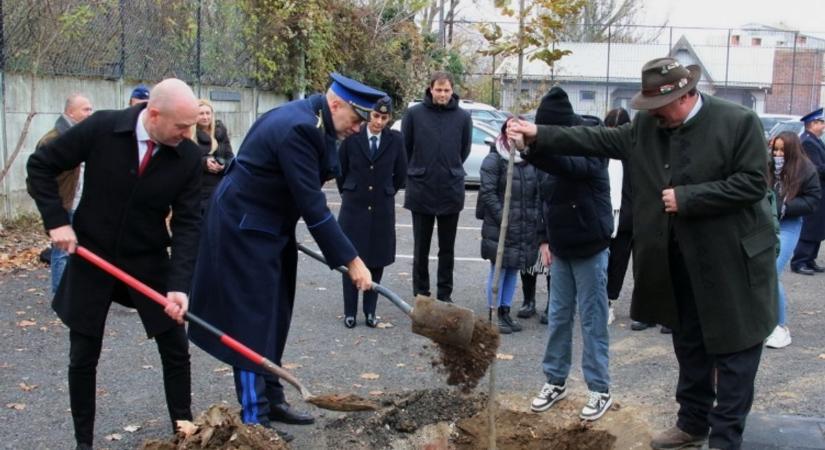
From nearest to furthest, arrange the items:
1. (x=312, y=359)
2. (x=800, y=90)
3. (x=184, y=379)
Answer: (x=184, y=379) < (x=312, y=359) < (x=800, y=90)

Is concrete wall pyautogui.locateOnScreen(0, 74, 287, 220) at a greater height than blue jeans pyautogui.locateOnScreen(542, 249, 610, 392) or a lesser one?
greater

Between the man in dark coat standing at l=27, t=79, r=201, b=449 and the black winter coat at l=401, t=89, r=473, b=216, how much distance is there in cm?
371

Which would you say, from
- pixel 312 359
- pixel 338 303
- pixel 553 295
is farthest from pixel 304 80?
pixel 553 295

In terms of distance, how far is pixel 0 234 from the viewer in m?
10.8

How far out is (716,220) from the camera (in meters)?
4.54

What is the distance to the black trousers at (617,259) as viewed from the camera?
25.7ft

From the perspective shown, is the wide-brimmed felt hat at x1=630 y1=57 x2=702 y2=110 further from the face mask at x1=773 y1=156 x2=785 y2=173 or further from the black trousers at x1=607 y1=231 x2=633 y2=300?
the face mask at x1=773 y1=156 x2=785 y2=173

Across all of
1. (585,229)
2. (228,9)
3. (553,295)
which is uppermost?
(228,9)

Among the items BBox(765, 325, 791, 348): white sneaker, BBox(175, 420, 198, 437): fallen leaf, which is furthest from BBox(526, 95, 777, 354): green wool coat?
BBox(765, 325, 791, 348): white sneaker

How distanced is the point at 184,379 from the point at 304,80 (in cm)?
1590

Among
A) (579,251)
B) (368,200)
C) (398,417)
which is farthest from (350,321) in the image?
(579,251)

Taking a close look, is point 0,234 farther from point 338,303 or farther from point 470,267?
point 470,267

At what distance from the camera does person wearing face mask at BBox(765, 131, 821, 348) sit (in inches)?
324

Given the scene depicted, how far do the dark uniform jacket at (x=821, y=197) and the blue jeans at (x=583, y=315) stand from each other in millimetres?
6328
